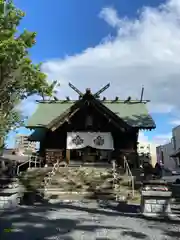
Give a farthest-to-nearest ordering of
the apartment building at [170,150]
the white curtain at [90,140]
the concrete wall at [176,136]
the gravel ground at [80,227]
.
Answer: the apartment building at [170,150]
the concrete wall at [176,136]
the white curtain at [90,140]
the gravel ground at [80,227]

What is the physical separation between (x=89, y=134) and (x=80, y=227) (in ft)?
50.0

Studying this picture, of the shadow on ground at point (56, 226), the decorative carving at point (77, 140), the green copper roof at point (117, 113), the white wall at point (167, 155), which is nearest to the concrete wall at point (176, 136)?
the white wall at point (167, 155)

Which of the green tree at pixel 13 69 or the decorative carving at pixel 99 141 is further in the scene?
the decorative carving at pixel 99 141

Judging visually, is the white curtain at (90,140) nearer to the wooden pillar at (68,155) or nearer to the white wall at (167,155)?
the wooden pillar at (68,155)

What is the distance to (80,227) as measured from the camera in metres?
6.72

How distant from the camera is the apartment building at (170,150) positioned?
5250 cm

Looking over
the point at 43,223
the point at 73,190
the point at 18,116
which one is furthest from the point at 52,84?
the point at 43,223

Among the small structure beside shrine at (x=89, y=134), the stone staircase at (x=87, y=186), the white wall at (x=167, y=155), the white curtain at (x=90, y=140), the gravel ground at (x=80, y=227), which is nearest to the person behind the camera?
the gravel ground at (x=80, y=227)

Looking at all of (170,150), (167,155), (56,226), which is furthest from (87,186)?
(167,155)

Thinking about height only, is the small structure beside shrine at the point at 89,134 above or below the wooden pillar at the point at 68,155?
above

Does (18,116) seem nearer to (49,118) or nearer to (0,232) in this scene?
(49,118)

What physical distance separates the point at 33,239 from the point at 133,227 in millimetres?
2501

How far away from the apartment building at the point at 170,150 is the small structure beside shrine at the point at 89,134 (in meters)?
30.9

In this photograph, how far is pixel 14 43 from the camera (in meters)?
14.4
